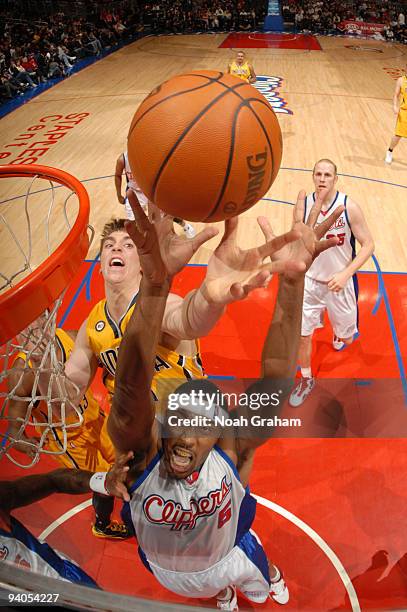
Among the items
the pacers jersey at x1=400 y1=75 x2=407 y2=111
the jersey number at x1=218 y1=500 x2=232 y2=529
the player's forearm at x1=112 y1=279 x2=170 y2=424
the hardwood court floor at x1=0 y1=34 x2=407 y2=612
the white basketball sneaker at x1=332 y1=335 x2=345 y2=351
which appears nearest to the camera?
the player's forearm at x1=112 y1=279 x2=170 y2=424

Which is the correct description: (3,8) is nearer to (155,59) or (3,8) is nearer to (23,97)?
(23,97)

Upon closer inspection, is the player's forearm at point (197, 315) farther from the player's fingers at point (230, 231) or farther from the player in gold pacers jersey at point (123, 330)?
the player's fingers at point (230, 231)

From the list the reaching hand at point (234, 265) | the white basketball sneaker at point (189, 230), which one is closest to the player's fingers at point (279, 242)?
the reaching hand at point (234, 265)

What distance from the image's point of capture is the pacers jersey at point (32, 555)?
1.92m

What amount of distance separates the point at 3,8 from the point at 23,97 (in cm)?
328

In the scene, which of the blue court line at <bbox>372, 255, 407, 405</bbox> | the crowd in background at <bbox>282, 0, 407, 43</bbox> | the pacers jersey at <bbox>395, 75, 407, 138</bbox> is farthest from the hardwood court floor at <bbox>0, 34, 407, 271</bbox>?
the crowd in background at <bbox>282, 0, 407, 43</bbox>

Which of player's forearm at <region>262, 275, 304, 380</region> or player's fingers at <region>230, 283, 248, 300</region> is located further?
player's forearm at <region>262, 275, 304, 380</region>

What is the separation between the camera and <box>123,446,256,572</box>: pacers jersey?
2113mm

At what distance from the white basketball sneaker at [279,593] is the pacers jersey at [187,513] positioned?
1.54ft

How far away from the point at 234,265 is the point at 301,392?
76.0 inches

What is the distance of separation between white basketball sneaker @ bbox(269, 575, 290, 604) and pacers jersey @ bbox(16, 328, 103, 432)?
1280 mm

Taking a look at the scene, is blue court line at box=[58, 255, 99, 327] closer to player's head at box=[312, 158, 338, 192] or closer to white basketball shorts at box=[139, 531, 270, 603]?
player's head at box=[312, 158, 338, 192]

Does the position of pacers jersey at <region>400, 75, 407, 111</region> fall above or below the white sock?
above

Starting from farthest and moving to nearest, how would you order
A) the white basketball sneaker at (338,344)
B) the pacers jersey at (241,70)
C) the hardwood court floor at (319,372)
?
1. the pacers jersey at (241,70)
2. the white basketball sneaker at (338,344)
3. the hardwood court floor at (319,372)
